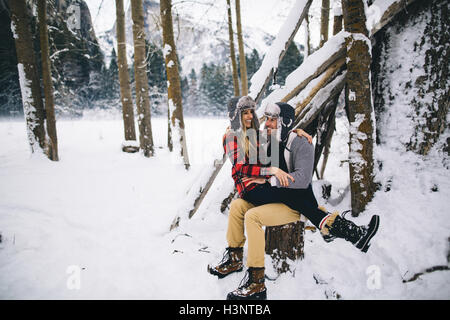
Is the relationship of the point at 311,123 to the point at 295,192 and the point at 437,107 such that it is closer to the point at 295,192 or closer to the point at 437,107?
the point at 437,107

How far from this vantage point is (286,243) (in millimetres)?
2318

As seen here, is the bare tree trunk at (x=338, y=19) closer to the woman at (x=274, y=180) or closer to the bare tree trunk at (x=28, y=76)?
the woman at (x=274, y=180)

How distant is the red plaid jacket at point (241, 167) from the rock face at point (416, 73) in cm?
179

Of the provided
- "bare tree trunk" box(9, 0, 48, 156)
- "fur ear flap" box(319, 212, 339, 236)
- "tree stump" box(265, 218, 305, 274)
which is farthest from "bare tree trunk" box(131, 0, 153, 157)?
"fur ear flap" box(319, 212, 339, 236)

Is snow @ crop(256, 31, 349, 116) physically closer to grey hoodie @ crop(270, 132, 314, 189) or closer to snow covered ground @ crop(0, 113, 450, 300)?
grey hoodie @ crop(270, 132, 314, 189)

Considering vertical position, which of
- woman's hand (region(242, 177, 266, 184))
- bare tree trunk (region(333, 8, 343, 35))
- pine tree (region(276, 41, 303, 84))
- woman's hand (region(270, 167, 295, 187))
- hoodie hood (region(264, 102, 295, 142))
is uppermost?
pine tree (region(276, 41, 303, 84))

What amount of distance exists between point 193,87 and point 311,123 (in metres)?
45.5

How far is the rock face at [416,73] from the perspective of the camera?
92.6 inches

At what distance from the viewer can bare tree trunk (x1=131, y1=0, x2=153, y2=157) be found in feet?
20.2

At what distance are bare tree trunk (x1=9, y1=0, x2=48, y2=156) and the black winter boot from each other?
6.92m

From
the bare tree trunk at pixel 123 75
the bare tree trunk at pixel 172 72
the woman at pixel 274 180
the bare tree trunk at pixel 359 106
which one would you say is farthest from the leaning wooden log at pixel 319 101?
the bare tree trunk at pixel 123 75

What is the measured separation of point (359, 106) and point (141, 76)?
622 cm

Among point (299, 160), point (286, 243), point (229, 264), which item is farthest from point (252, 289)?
point (299, 160)
